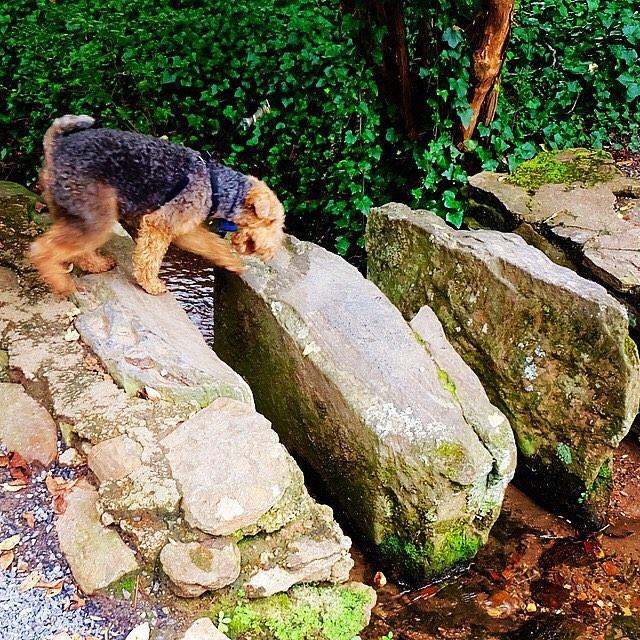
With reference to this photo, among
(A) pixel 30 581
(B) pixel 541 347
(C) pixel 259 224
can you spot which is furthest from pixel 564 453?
(A) pixel 30 581

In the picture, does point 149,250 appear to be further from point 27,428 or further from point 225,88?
point 225,88

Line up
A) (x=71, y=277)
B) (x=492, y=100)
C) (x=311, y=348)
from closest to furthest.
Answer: (x=311, y=348), (x=71, y=277), (x=492, y=100)

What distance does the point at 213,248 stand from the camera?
4465 mm

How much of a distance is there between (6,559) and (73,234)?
177cm

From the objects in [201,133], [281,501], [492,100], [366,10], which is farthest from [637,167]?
[281,501]

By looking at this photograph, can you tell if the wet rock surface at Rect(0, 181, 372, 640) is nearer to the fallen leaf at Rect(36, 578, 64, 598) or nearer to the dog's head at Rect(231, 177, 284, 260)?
the fallen leaf at Rect(36, 578, 64, 598)

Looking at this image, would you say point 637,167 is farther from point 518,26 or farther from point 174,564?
point 174,564

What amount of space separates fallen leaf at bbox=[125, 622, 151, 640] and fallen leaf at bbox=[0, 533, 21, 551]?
2.24 feet

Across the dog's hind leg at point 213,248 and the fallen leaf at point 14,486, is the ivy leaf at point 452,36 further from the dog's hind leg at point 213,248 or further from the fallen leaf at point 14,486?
the fallen leaf at point 14,486

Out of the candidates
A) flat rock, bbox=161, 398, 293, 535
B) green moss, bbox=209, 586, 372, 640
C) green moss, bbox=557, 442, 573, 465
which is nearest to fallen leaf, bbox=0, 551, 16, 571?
flat rock, bbox=161, 398, 293, 535

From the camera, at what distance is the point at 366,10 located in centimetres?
604

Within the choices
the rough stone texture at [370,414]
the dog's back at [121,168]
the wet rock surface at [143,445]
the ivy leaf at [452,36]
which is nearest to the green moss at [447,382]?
the rough stone texture at [370,414]

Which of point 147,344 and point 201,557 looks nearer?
point 201,557

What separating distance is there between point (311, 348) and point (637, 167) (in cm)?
462
